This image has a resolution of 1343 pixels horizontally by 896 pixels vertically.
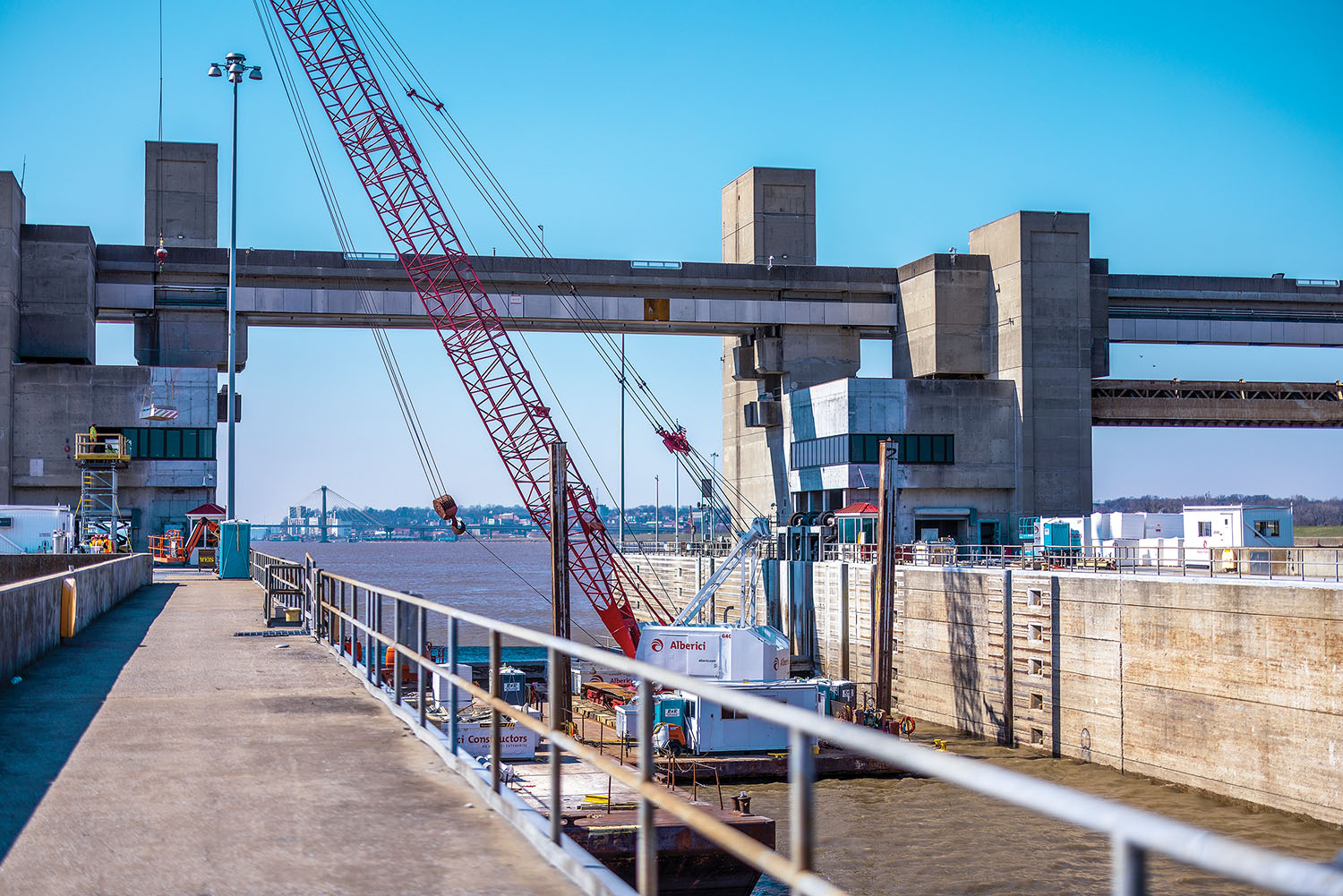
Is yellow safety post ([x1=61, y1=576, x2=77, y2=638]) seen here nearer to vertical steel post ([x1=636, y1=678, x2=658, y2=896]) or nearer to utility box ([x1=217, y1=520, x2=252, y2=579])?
vertical steel post ([x1=636, y1=678, x2=658, y2=896])

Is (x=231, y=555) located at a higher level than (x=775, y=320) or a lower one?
lower

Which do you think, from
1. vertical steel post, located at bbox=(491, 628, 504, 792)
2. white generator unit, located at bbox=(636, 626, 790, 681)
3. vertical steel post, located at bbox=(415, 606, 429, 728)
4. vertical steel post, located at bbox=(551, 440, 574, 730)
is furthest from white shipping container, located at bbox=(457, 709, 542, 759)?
vertical steel post, located at bbox=(491, 628, 504, 792)

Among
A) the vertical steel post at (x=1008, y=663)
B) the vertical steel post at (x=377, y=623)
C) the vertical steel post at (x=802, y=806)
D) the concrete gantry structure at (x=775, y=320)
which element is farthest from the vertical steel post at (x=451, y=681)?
the concrete gantry structure at (x=775, y=320)

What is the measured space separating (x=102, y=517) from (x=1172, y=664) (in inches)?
2083

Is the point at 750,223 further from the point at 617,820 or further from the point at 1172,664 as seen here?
the point at 617,820

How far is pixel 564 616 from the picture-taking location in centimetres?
4734

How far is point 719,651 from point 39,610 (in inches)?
1178

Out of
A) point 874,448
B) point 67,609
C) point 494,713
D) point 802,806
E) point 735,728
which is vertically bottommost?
point 735,728

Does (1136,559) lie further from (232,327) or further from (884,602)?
(232,327)

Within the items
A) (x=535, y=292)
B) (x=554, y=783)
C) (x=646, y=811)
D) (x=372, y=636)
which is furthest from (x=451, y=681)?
(x=535, y=292)

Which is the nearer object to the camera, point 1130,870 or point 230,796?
point 1130,870

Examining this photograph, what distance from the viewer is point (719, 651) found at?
47312mm

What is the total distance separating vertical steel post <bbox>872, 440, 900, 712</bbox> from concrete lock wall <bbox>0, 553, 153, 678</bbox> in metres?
26.1

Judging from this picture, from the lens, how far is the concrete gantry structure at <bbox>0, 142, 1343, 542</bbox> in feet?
210
